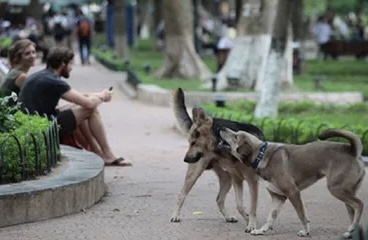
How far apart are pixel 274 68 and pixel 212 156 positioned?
322 inches

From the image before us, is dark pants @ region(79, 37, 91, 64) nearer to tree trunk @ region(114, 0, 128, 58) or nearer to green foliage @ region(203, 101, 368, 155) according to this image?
tree trunk @ region(114, 0, 128, 58)

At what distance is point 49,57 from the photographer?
1220 centimetres

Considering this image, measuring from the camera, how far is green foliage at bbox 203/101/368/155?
14.1 m

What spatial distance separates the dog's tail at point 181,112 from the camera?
9445 millimetres

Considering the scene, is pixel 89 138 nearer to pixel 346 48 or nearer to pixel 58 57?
pixel 58 57

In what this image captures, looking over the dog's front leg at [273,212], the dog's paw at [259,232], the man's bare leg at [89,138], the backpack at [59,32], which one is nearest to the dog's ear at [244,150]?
the dog's front leg at [273,212]

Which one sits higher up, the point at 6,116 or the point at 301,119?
the point at 6,116

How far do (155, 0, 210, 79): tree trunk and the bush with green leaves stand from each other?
15.9 meters

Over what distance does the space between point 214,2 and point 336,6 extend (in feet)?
40.1

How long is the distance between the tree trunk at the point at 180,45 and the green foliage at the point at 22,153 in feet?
53.3

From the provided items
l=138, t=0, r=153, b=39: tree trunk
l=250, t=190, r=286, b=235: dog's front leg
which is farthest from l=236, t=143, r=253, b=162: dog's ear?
l=138, t=0, r=153, b=39: tree trunk

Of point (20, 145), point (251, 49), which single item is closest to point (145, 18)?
point (251, 49)

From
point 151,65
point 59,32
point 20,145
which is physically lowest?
point 151,65

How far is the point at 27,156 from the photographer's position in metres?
9.69
